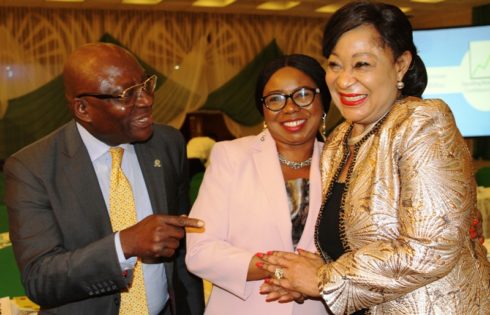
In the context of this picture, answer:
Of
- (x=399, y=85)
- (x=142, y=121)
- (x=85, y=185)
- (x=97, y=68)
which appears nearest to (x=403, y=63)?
(x=399, y=85)

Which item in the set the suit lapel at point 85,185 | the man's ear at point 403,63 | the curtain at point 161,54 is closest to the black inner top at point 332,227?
the man's ear at point 403,63

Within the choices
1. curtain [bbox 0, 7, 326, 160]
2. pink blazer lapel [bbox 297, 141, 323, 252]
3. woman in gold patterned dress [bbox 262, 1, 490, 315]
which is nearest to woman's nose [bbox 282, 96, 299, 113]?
pink blazer lapel [bbox 297, 141, 323, 252]

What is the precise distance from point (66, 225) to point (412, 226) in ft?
3.59

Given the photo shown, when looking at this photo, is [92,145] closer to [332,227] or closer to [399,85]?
[332,227]

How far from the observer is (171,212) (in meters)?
2.15

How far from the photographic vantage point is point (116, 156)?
2.04 metres

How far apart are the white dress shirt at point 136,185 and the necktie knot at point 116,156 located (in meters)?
0.02

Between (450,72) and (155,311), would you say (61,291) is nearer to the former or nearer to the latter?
(155,311)

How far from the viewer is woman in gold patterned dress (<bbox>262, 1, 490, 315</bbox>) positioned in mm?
1453

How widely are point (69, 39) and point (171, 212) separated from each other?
30.0 feet

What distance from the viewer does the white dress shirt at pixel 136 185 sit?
6.64 ft

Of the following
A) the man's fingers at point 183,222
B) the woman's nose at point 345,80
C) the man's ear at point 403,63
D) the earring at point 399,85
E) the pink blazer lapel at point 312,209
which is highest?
the man's ear at point 403,63

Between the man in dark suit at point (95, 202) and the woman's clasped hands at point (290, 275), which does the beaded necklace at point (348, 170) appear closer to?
the woman's clasped hands at point (290, 275)

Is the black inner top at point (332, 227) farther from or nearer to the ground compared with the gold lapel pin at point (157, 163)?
nearer to the ground
